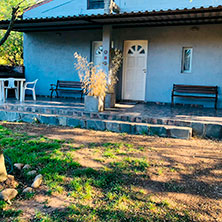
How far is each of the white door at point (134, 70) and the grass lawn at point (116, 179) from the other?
4610mm

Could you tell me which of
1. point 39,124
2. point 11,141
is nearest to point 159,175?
point 11,141

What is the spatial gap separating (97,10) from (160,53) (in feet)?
10.6

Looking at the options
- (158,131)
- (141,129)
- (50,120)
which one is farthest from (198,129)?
(50,120)

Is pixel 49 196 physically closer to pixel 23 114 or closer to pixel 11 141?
pixel 11 141

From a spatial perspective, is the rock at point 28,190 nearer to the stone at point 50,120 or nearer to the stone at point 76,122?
the stone at point 76,122

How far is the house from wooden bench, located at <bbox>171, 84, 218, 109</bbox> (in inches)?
8.3

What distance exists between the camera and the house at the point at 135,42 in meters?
8.23

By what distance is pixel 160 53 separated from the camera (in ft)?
29.9

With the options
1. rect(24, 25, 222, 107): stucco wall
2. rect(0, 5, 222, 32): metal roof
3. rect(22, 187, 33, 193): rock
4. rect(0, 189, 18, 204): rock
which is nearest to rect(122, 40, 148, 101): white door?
rect(24, 25, 222, 107): stucco wall

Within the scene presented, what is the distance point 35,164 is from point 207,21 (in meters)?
7.17

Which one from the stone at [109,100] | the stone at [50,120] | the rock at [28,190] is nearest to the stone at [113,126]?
the stone at [50,120]

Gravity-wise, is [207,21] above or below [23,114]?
above

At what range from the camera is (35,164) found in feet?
12.0

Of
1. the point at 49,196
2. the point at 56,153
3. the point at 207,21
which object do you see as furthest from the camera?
the point at 207,21
